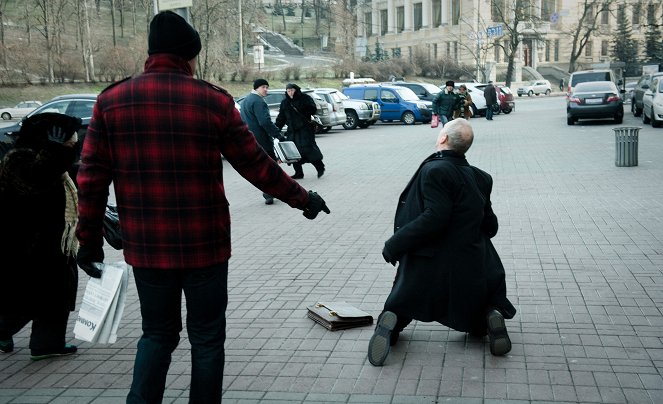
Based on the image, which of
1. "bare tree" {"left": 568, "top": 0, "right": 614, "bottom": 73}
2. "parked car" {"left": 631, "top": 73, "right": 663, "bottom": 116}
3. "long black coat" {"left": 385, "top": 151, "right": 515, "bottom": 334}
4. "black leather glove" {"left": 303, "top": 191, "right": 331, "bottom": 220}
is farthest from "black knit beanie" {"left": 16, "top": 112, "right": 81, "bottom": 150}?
"bare tree" {"left": 568, "top": 0, "right": 614, "bottom": 73}

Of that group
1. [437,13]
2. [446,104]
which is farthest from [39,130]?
[437,13]

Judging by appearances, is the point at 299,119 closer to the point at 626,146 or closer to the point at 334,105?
the point at 626,146

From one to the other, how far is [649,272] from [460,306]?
2866mm

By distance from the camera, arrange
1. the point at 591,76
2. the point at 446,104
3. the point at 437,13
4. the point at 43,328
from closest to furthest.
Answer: the point at 43,328
the point at 446,104
the point at 591,76
the point at 437,13

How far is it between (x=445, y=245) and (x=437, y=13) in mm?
97863

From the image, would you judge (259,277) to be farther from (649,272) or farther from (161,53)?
(161,53)

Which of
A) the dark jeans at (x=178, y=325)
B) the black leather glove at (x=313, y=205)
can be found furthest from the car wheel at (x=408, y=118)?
the dark jeans at (x=178, y=325)

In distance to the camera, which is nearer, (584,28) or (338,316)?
(338,316)

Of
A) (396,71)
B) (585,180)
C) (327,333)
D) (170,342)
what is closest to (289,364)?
(327,333)

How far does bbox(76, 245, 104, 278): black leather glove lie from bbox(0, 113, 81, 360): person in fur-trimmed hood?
129cm

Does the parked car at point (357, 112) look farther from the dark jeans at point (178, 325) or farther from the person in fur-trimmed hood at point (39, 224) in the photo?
the dark jeans at point (178, 325)

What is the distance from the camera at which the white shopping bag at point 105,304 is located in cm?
367

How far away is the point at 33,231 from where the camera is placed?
190 inches

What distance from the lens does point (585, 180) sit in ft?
42.0
